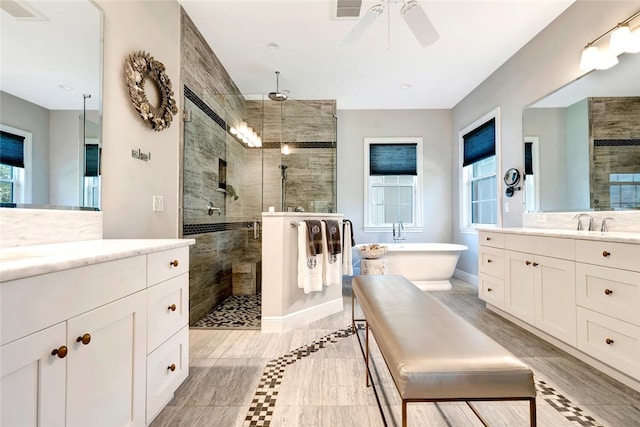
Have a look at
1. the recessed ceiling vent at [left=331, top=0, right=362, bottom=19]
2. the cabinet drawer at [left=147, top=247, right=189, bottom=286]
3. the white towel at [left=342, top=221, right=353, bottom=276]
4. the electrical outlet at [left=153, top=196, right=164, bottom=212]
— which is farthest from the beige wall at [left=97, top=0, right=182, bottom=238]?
the white towel at [left=342, top=221, right=353, bottom=276]

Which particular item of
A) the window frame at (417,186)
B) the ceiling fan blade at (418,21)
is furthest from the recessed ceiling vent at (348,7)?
the window frame at (417,186)

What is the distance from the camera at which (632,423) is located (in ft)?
4.37

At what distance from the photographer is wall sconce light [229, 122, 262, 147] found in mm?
3448

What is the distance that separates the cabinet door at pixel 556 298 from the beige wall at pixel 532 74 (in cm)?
122

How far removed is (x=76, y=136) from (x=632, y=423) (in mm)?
3121

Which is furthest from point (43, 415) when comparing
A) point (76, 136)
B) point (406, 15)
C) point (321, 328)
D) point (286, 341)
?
point (406, 15)

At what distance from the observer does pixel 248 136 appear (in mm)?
3502

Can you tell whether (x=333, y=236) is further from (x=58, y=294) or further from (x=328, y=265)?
(x=58, y=294)

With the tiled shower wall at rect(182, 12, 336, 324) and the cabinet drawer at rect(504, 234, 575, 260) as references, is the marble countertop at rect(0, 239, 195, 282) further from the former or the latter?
the cabinet drawer at rect(504, 234, 575, 260)

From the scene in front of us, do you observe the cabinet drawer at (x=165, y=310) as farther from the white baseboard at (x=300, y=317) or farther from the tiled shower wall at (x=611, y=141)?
the tiled shower wall at (x=611, y=141)

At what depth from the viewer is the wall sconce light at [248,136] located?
3.45 meters

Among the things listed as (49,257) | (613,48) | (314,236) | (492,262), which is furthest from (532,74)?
(49,257)

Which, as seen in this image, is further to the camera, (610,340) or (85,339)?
(610,340)

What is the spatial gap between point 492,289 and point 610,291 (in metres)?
1.19
